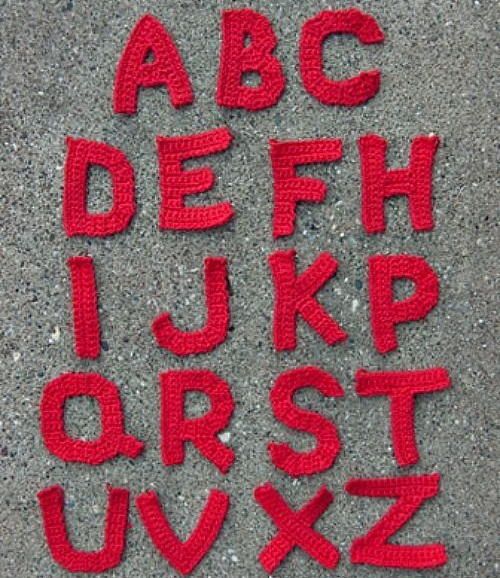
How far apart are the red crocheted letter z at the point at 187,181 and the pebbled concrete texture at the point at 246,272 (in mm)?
23

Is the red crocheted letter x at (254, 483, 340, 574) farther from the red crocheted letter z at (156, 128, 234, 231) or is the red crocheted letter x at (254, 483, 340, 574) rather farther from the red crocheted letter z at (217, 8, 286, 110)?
the red crocheted letter z at (217, 8, 286, 110)

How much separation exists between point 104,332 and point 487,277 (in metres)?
0.79

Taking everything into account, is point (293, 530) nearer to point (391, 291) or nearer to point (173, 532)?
point (173, 532)

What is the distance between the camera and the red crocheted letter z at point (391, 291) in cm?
158

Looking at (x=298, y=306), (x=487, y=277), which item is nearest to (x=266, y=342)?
(x=298, y=306)

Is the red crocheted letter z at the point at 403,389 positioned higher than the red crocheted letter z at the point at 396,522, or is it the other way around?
the red crocheted letter z at the point at 403,389

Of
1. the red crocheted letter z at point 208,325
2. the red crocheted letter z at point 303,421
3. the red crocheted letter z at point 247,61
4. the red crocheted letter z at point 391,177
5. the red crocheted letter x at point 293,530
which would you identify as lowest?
the red crocheted letter x at point 293,530

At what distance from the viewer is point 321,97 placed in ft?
5.12

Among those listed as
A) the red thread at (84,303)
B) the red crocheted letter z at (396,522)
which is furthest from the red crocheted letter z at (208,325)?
the red crocheted letter z at (396,522)

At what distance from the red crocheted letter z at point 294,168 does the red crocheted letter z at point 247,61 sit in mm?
98

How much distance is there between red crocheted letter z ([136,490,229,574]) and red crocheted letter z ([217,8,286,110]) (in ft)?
2.64

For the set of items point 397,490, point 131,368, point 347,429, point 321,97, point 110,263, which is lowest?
point 397,490

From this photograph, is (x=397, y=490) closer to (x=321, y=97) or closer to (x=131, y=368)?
(x=131, y=368)

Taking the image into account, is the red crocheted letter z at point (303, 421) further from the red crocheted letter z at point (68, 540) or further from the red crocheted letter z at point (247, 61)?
the red crocheted letter z at point (247, 61)
